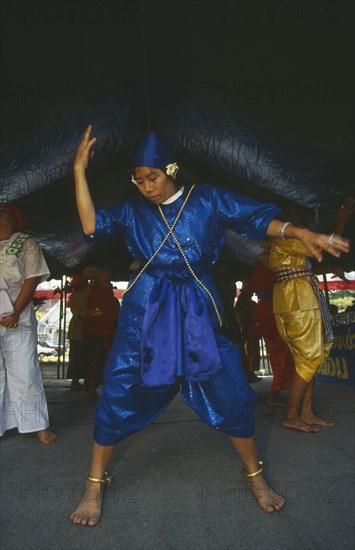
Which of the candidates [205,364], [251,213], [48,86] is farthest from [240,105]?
[205,364]

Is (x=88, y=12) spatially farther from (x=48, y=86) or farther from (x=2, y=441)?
(x=2, y=441)

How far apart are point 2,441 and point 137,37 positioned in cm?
284

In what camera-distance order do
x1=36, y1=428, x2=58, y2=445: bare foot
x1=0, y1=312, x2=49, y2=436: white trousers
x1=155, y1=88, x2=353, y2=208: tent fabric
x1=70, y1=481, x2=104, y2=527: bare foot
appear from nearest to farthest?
x1=70, y1=481, x2=104, y2=527: bare foot, x1=36, y1=428, x2=58, y2=445: bare foot, x1=0, y1=312, x2=49, y2=436: white trousers, x1=155, y1=88, x2=353, y2=208: tent fabric

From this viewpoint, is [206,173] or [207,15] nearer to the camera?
[207,15]

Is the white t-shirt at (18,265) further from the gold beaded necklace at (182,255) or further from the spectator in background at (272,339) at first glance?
the spectator in background at (272,339)

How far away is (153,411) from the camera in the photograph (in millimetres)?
1613

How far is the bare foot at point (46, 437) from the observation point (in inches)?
92.8

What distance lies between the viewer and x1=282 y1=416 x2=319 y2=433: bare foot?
7.82 feet

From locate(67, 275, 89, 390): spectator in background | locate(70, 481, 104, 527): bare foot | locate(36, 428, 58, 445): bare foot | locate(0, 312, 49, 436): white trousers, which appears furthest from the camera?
locate(67, 275, 89, 390): spectator in background

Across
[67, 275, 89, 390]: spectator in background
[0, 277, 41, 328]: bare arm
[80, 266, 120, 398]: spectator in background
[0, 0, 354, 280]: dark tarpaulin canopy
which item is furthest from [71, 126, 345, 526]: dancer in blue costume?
[67, 275, 89, 390]: spectator in background

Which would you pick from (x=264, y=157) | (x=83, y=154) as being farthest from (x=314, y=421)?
(x=83, y=154)

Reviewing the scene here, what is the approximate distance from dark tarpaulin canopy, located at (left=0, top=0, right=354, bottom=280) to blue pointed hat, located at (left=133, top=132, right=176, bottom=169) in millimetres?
1296

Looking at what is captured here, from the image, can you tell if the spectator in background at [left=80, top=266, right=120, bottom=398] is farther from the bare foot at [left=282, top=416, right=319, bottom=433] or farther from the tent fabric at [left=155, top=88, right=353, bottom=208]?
the bare foot at [left=282, top=416, right=319, bottom=433]

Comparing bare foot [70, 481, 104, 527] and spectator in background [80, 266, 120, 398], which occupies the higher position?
spectator in background [80, 266, 120, 398]
